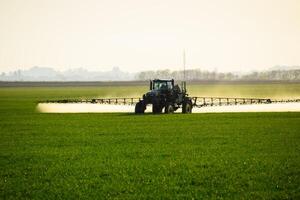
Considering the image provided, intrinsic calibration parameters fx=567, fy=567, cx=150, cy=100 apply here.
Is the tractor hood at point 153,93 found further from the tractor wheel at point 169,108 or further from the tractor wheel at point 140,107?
the tractor wheel at point 140,107

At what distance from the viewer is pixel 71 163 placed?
1916cm

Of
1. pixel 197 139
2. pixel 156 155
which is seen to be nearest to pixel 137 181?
pixel 156 155

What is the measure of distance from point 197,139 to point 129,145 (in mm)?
3785

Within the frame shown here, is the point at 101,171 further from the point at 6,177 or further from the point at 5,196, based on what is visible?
the point at 5,196

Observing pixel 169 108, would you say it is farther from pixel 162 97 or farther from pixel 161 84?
pixel 161 84

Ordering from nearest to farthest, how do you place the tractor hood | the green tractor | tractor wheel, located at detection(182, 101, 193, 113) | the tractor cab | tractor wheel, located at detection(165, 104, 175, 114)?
the tractor hood < the green tractor < the tractor cab < tractor wheel, located at detection(165, 104, 175, 114) < tractor wheel, located at detection(182, 101, 193, 113)

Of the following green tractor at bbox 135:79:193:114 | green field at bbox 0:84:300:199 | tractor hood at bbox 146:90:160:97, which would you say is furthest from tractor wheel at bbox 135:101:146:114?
green field at bbox 0:84:300:199

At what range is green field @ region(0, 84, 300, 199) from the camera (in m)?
14.3

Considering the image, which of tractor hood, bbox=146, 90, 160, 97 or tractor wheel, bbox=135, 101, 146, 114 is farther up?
tractor hood, bbox=146, 90, 160, 97

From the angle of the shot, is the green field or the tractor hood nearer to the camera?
the green field

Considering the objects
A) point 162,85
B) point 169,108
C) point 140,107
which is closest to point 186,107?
point 169,108

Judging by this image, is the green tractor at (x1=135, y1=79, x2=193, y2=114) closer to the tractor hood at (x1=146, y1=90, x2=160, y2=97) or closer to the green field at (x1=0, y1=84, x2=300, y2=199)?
the tractor hood at (x1=146, y1=90, x2=160, y2=97)

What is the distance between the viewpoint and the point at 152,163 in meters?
18.9

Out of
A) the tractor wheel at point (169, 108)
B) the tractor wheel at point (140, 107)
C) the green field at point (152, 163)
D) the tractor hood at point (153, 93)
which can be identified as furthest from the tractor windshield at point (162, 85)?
the green field at point (152, 163)
